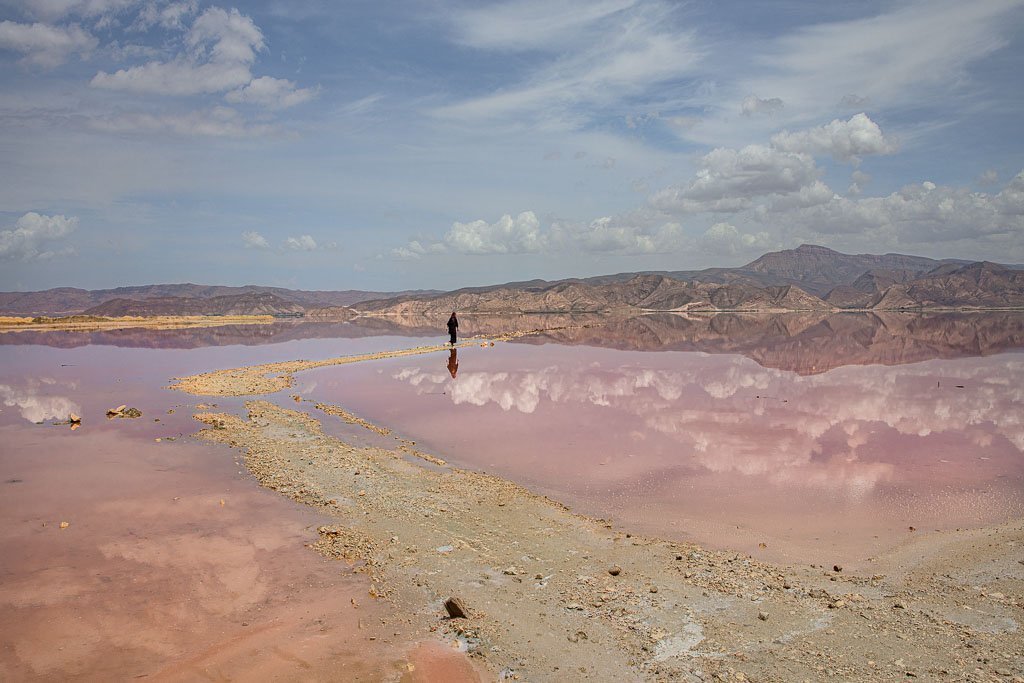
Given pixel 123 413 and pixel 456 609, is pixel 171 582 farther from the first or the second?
pixel 123 413

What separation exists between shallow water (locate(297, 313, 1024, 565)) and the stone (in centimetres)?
360

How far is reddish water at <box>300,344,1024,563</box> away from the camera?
993cm

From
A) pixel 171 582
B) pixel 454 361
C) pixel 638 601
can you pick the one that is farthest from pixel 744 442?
pixel 454 361

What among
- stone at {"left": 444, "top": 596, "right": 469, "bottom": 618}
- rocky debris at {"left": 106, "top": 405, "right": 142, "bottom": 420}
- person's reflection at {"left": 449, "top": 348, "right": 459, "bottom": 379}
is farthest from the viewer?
person's reflection at {"left": 449, "top": 348, "right": 459, "bottom": 379}

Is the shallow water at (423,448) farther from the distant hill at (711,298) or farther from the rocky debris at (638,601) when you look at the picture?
the distant hill at (711,298)

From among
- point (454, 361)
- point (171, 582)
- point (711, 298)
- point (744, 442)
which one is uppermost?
point (711, 298)

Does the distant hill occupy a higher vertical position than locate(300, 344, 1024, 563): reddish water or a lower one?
higher

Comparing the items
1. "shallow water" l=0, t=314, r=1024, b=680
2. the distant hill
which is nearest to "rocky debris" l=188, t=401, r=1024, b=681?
"shallow water" l=0, t=314, r=1024, b=680

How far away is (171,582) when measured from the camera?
25.5ft

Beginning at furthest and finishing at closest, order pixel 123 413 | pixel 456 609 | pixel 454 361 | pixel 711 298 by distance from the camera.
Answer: pixel 711 298 → pixel 454 361 → pixel 123 413 → pixel 456 609

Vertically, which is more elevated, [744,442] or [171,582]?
[171,582]

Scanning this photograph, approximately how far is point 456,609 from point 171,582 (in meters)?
3.70

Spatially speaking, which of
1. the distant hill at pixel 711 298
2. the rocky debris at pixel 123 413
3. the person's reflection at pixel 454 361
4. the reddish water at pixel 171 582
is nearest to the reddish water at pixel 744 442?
the person's reflection at pixel 454 361

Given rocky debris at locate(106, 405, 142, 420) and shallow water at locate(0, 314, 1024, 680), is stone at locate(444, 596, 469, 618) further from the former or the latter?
rocky debris at locate(106, 405, 142, 420)
